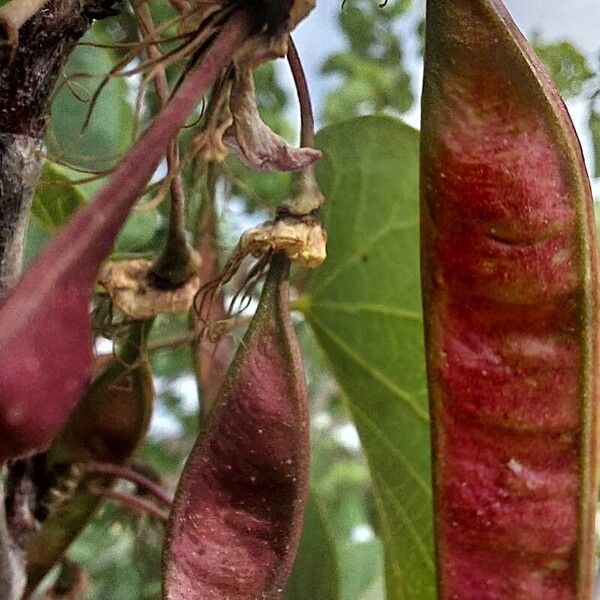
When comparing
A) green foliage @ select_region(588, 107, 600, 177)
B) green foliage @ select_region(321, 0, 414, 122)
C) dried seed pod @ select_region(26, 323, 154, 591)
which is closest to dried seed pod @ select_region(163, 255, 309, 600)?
dried seed pod @ select_region(26, 323, 154, 591)

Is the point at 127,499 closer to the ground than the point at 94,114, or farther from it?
closer to the ground

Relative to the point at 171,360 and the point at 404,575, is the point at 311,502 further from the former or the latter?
the point at 171,360

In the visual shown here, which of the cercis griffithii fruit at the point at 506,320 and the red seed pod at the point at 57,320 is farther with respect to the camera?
the cercis griffithii fruit at the point at 506,320

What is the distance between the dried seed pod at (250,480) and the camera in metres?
0.48

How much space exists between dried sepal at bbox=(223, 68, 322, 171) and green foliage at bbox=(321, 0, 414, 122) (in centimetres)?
77

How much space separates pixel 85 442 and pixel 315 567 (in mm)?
185

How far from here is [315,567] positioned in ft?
2.45

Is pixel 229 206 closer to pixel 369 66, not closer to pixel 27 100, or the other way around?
pixel 27 100

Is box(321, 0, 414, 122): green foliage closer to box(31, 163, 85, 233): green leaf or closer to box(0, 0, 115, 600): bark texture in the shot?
box(31, 163, 85, 233): green leaf

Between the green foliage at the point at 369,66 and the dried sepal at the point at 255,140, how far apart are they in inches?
30.5

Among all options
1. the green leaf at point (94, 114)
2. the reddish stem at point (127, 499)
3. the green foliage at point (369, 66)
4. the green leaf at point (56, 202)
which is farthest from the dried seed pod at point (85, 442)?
the green foliage at point (369, 66)

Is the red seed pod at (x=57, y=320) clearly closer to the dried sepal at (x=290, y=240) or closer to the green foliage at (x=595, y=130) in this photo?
the dried sepal at (x=290, y=240)

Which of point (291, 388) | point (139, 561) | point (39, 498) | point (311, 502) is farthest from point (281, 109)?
point (291, 388)

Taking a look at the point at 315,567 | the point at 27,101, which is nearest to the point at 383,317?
the point at 315,567
